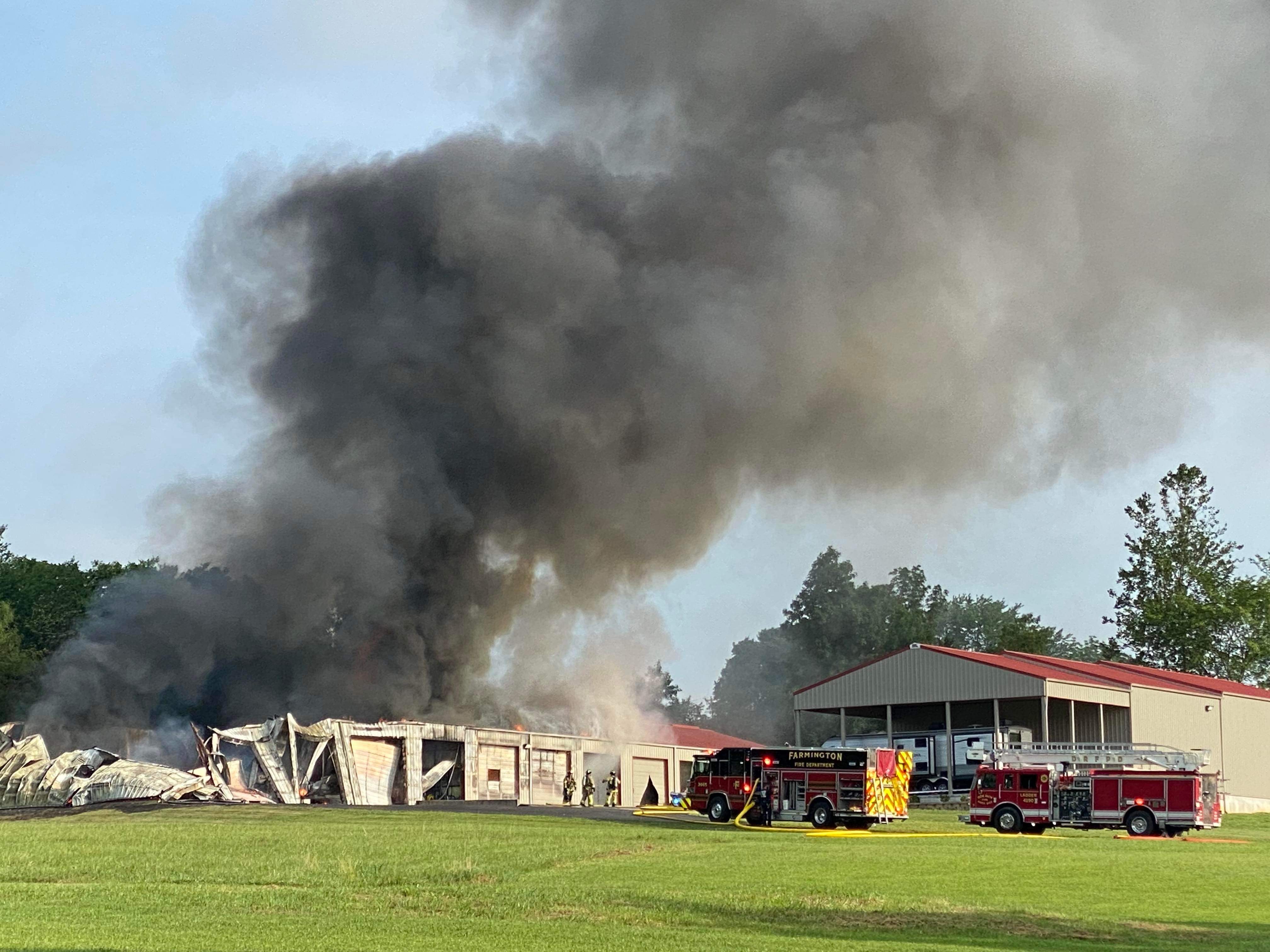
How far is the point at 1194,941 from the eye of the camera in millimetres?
13867

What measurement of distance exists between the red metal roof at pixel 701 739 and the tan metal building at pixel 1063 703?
796 inches

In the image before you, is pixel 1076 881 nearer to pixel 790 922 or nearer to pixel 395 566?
pixel 790 922

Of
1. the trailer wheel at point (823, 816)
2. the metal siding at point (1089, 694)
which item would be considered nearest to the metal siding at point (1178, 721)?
the metal siding at point (1089, 694)

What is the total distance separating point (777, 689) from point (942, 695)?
6797 cm

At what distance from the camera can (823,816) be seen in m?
34.1

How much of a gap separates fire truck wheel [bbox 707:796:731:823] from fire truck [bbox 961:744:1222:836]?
6332 mm

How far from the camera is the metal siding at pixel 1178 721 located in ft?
170

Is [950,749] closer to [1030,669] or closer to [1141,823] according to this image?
[1030,669]

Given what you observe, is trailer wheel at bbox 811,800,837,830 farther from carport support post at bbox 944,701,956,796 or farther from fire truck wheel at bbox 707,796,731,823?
carport support post at bbox 944,701,956,796

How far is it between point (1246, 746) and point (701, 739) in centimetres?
3350

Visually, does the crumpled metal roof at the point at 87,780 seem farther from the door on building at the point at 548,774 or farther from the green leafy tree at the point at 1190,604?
the green leafy tree at the point at 1190,604

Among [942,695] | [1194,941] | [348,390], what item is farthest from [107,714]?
[1194,941]

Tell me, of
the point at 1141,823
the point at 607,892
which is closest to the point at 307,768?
the point at 1141,823

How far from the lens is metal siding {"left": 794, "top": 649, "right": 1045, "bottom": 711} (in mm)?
48844
